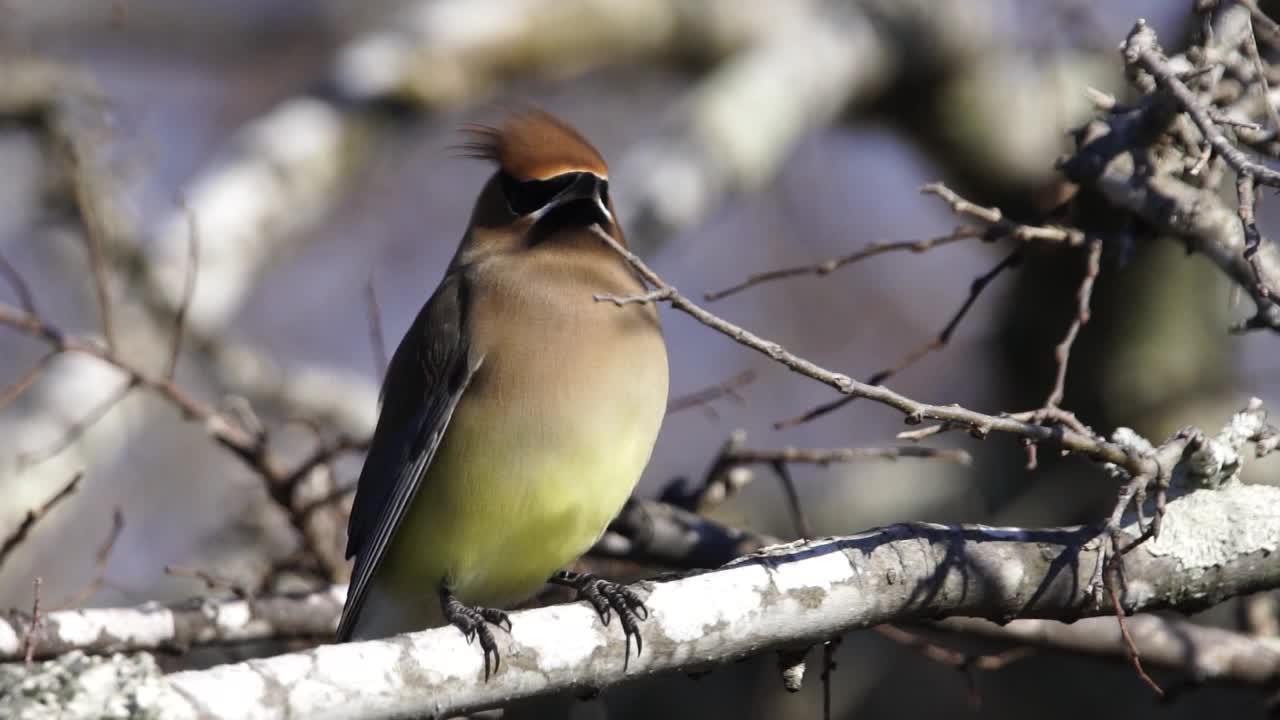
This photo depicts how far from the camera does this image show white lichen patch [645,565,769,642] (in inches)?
108

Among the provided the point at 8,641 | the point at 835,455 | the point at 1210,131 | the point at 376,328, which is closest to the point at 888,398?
the point at 1210,131

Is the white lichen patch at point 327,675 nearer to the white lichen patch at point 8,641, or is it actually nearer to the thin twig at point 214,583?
the white lichen patch at point 8,641

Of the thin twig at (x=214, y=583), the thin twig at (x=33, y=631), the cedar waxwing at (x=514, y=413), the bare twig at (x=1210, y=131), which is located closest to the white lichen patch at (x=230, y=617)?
the thin twig at (x=214, y=583)

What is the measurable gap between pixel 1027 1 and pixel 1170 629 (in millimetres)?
3470

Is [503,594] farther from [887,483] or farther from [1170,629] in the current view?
[887,483]

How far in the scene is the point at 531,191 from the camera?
3904 mm

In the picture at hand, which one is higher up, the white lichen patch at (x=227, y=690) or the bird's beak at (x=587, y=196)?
the bird's beak at (x=587, y=196)

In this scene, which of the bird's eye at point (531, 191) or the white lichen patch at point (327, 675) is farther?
the bird's eye at point (531, 191)

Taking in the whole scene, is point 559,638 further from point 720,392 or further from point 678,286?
point 678,286

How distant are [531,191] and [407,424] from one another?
0.66 metres

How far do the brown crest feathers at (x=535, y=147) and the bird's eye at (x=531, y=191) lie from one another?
2 cm

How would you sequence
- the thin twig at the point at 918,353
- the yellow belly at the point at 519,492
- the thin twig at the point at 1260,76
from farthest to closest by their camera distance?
the yellow belly at the point at 519,492 → the thin twig at the point at 918,353 → the thin twig at the point at 1260,76

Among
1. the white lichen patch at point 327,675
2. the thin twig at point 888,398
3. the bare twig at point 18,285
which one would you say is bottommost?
the white lichen patch at point 327,675

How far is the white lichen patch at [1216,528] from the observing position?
2969mm
